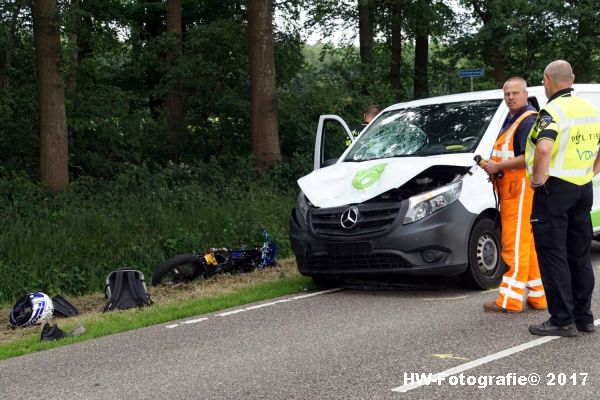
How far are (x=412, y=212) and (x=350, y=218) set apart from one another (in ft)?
2.09

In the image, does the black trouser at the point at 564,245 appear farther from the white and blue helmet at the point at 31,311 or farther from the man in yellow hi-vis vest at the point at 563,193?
the white and blue helmet at the point at 31,311

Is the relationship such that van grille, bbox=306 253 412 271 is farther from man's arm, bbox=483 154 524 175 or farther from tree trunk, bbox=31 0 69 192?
tree trunk, bbox=31 0 69 192

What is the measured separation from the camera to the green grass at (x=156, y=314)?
24.4 feet

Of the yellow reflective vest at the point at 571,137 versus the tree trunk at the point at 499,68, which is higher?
the tree trunk at the point at 499,68

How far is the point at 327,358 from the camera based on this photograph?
618 centimetres

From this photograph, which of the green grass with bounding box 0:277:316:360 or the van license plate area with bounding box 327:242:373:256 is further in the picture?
the van license plate area with bounding box 327:242:373:256

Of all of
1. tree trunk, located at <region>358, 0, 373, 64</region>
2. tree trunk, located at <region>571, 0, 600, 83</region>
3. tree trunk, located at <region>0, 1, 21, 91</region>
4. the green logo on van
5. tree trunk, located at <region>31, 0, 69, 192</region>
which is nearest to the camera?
the green logo on van

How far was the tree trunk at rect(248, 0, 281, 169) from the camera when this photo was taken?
1702 cm

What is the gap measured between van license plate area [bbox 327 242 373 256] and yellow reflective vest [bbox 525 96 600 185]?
8.16 feet

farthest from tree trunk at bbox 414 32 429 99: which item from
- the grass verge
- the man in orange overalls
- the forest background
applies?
the man in orange overalls

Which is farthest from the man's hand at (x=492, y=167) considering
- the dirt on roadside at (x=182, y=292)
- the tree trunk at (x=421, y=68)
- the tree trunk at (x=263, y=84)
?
the tree trunk at (x=421, y=68)

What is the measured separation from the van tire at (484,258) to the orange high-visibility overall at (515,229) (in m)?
0.98

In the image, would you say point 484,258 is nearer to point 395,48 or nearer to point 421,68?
point 395,48

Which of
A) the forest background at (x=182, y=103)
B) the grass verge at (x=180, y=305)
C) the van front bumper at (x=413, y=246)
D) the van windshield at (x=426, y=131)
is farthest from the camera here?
the forest background at (x=182, y=103)
